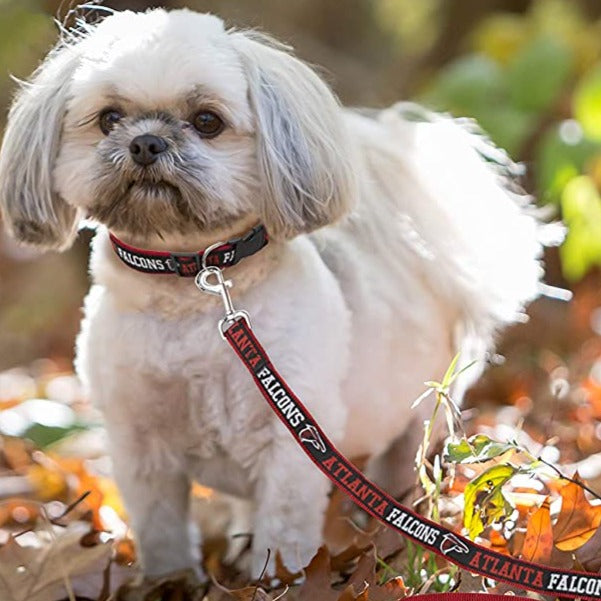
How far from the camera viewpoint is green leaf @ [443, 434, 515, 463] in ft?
7.30

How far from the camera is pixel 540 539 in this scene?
8.01 ft

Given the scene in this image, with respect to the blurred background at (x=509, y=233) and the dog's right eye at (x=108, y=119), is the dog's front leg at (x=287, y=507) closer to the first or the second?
the blurred background at (x=509, y=233)

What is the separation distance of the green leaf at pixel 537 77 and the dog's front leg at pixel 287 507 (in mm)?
2932

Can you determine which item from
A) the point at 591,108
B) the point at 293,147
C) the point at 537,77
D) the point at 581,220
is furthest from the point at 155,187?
the point at 537,77

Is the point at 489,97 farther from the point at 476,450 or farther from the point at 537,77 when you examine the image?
the point at 476,450

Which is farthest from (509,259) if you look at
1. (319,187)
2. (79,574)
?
(79,574)

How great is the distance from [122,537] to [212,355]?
87 cm

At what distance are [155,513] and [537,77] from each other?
316 centimetres

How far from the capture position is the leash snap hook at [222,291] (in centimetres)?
249

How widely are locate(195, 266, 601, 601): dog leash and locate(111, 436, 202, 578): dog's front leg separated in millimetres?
579

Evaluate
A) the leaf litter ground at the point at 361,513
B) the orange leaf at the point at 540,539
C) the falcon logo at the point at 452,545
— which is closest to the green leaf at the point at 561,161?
the leaf litter ground at the point at 361,513

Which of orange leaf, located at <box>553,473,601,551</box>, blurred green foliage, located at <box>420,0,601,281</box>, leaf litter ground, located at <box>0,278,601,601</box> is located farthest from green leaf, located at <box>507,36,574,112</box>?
orange leaf, located at <box>553,473,601,551</box>

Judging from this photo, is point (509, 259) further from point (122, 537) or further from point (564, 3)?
point (564, 3)

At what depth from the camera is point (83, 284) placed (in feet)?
20.5
